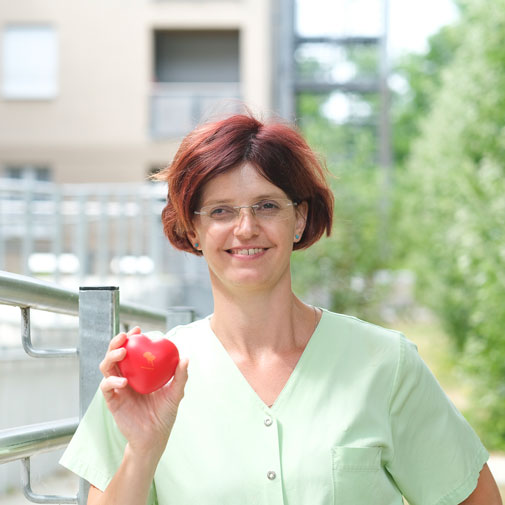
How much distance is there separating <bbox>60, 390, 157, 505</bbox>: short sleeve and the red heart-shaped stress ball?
19 cm

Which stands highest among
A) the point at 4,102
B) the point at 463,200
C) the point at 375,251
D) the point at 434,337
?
the point at 4,102

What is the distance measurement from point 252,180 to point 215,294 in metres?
0.31

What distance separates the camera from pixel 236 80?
2072 cm

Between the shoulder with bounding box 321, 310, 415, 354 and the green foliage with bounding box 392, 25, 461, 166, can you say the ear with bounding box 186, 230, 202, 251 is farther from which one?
the green foliage with bounding box 392, 25, 461, 166

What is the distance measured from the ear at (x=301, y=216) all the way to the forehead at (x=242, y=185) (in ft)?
0.54

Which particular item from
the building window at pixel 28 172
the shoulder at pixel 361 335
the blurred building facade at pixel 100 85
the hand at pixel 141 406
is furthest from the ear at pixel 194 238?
the building window at pixel 28 172

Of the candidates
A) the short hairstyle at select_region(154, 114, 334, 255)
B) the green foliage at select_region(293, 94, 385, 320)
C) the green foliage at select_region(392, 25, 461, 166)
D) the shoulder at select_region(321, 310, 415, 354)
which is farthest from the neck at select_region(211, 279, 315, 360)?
the green foliage at select_region(392, 25, 461, 166)

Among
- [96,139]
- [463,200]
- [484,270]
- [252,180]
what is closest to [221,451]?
[252,180]

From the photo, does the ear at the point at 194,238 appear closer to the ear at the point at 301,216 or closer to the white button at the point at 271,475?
the ear at the point at 301,216

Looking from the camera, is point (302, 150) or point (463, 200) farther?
point (463, 200)

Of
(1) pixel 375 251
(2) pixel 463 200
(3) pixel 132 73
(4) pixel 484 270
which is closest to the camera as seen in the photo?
(4) pixel 484 270

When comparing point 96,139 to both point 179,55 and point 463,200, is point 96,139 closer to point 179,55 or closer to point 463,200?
point 179,55

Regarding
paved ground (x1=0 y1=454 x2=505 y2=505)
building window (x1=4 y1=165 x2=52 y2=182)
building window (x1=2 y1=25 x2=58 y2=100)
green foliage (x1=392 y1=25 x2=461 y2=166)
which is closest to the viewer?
paved ground (x1=0 y1=454 x2=505 y2=505)

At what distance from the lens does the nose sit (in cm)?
221
